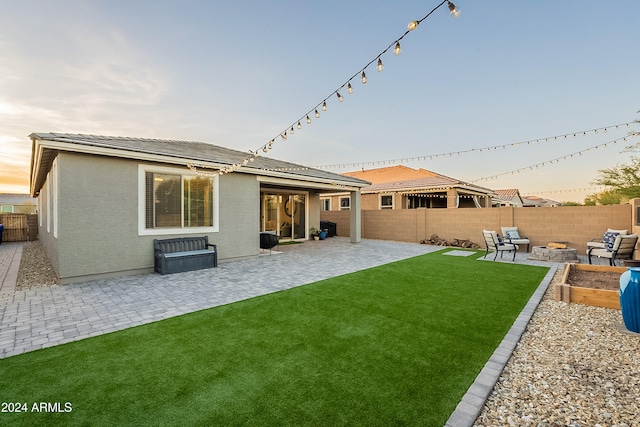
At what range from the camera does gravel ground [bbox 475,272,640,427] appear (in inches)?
80.9

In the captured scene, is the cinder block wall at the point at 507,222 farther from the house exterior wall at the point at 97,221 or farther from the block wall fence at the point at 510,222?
the house exterior wall at the point at 97,221

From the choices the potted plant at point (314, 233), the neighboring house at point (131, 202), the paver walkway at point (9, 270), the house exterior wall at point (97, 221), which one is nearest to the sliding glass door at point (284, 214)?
the potted plant at point (314, 233)

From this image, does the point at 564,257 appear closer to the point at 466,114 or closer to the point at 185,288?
the point at 466,114

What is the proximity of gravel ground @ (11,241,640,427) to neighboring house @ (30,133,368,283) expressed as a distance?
24.1 feet

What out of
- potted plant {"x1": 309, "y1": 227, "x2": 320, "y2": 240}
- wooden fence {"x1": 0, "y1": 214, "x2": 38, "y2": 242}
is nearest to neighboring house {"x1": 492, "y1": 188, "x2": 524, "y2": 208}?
potted plant {"x1": 309, "y1": 227, "x2": 320, "y2": 240}

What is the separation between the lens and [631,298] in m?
3.39

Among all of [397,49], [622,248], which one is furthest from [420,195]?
[397,49]

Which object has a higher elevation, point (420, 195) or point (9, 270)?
point (420, 195)

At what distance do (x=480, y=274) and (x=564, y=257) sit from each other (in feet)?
13.0

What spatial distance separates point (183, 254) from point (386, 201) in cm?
1409

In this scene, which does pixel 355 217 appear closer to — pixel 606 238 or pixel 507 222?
pixel 507 222

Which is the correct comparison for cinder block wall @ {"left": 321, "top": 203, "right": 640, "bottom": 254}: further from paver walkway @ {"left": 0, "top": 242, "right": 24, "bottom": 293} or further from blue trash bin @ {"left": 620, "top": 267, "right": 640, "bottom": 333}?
paver walkway @ {"left": 0, "top": 242, "right": 24, "bottom": 293}

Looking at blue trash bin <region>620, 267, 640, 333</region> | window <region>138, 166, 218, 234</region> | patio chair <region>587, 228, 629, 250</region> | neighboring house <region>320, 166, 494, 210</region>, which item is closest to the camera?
blue trash bin <region>620, 267, 640, 333</region>

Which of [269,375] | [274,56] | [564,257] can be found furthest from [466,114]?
[269,375]
